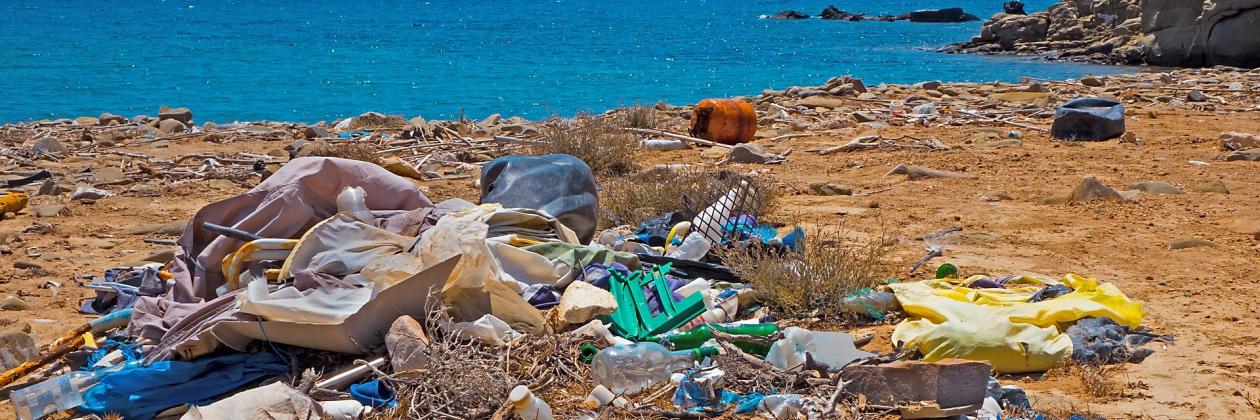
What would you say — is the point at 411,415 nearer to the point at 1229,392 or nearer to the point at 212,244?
the point at 212,244

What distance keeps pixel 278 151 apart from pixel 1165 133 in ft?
26.0

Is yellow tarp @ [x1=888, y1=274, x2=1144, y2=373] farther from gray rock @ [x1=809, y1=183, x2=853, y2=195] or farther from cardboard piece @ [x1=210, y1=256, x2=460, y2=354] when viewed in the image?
gray rock @ [x1=809, y1=183, x2=853, y2=195]

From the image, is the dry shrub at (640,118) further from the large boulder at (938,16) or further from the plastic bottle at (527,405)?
the large boulder at (938,16)

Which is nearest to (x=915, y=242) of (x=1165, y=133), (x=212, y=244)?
(x=212, y=244)

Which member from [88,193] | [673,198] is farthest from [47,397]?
[88,193]

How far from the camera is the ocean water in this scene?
69.2ft

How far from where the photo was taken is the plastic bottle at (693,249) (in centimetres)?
512

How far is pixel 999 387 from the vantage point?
357 cm

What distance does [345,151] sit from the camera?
326 inches

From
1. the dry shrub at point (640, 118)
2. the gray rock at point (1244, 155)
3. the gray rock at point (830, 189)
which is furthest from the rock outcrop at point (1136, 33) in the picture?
the gray rock at point (830, 189)

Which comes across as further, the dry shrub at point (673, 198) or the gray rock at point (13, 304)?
the dry shrub at point (673, 198)

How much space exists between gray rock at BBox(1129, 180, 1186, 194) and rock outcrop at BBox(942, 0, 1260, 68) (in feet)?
60.5

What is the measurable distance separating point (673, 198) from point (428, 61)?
25.8 meters

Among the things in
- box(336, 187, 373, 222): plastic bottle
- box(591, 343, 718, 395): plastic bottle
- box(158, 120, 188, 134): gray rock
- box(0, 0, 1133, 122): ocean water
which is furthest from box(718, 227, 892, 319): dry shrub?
box(158, 120, 188, 134): gray rock
